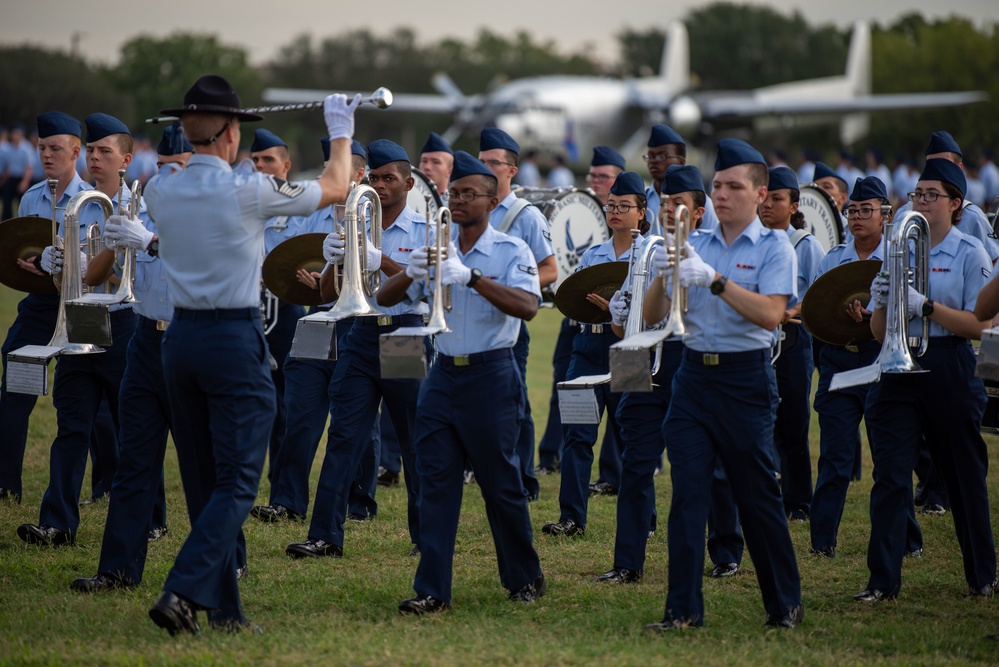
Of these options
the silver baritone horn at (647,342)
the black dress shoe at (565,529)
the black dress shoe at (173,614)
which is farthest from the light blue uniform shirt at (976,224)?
the black dress shoe at (173,614)

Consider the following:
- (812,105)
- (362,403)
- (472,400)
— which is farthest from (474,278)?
(812,105)

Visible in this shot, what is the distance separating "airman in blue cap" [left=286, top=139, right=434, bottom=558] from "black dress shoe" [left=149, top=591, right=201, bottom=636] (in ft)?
5.88

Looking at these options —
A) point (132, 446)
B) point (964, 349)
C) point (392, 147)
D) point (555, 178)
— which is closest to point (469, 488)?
point (392, 147)

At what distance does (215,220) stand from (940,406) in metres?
3.67

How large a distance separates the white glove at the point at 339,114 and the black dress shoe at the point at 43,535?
3.36 meters

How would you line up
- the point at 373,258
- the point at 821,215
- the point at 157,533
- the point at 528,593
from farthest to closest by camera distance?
the point at 821,215
the point at 157,533
the point at 373,258
the point at 528,593

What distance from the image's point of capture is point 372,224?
23.0ft

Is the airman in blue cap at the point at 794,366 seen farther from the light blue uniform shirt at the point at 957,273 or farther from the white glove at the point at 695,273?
the white glove at the point at 695,273

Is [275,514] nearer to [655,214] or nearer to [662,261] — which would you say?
[655,214]

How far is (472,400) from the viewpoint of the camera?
6.20m

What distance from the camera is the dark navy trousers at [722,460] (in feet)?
19.3

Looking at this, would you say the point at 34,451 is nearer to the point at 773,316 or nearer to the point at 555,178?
the point at 773,316

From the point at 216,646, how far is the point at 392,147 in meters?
3.43

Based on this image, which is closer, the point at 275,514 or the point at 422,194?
the point at 275,514
